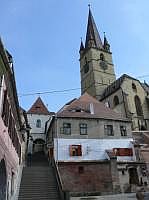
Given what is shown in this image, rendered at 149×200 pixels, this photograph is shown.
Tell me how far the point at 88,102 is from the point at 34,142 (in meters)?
13.9

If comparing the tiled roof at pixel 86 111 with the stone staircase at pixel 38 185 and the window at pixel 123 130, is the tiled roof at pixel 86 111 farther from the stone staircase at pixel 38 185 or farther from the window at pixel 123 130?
the stone staircase at pixel 38 185

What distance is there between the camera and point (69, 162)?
2750 cm

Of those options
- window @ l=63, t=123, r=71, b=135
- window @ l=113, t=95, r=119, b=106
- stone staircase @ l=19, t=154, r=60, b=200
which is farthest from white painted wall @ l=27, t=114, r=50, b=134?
stone staircase @ l=19, t=154, r=60, b=200

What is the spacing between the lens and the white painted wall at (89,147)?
28.2 metres

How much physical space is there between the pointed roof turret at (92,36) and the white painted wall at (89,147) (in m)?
41.9

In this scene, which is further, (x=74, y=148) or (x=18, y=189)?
(x=74, y=148)

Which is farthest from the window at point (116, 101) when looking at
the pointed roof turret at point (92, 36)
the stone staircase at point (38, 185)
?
the stone staircase at point (38, 185)

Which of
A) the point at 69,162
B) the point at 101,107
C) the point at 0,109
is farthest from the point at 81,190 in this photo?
the point at 0,109

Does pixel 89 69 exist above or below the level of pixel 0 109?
above

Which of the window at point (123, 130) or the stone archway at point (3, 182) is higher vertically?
the window at point (123, 130)

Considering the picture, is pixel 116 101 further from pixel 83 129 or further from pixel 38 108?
pixel 83 129

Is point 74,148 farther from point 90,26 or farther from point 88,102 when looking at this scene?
point 90,26

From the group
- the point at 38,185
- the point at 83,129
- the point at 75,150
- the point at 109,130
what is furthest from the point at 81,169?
the point at 38,185

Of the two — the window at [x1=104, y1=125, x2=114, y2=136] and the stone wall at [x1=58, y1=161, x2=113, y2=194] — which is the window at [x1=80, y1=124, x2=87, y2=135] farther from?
the stone wall at [x1=58, y1=161, x2=113, y2=194]
